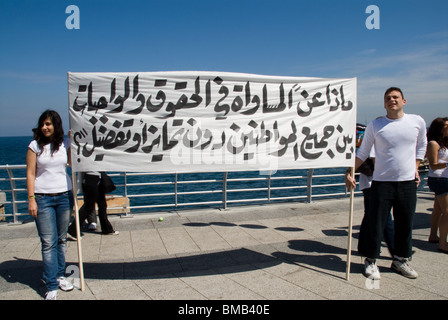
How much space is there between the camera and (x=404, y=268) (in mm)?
4379

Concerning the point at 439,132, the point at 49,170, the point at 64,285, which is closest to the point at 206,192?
the point at 64,285

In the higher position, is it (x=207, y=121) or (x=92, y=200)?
(x=207, y=121)

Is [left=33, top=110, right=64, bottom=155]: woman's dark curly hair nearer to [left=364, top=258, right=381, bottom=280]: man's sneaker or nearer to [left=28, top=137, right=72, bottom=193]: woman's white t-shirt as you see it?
[left=28, top=137, right=72, bottom=193]: woman's white t-shirt

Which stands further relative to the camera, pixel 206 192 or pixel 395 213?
pixel 206 192

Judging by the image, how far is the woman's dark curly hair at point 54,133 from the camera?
390 centimetres

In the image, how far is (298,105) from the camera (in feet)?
15.0

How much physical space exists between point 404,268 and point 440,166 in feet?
5.85

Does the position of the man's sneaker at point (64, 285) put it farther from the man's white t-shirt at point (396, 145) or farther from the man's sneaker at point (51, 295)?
the man's white t-shirt at point (396, 145)

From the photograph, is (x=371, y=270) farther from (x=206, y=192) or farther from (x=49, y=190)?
(x=206, y=192)

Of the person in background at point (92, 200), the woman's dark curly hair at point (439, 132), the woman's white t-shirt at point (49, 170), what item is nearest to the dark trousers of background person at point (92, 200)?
the person in background at point (92, 200)

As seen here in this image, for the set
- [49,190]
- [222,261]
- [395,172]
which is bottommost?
[222,261]

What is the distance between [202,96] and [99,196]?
11.2ft

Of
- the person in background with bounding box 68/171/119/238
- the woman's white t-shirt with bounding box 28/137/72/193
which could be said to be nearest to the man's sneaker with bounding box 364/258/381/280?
the woman's white t-shirt with bounding box 28/137/72/193
